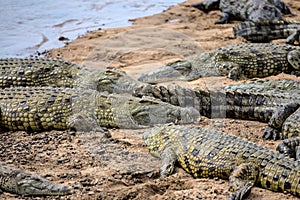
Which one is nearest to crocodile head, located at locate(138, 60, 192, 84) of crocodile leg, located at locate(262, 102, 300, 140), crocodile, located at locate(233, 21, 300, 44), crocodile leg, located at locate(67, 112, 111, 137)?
crocodile leg, located at locate(67, 112, 111, 137)

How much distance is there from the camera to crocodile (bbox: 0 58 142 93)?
6.79m

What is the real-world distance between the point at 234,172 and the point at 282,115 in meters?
1.40

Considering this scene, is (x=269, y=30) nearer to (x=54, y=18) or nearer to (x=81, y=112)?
(x=81, y=112)

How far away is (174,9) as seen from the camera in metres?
12.3

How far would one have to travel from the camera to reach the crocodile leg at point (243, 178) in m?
3.91

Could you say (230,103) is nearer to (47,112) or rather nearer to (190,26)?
(47,112)

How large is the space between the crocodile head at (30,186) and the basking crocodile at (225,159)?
888 mm

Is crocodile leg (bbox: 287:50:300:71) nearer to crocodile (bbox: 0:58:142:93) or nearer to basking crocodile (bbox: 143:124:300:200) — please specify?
crocodile (bbox: 0:58:142:93)

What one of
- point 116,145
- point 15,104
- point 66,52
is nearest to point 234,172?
point 116,145

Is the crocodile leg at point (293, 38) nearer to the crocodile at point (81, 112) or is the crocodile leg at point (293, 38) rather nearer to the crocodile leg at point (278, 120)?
→ the crocodile leg at point (278, 120)

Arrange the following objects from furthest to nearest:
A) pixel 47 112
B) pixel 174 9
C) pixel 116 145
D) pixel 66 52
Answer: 1. pixel 174 9
2. pixel 66 52
3. pixel 47 112
4. pixel 116 145

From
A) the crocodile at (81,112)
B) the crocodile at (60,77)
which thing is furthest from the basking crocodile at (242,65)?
the crocodile at (81,112)

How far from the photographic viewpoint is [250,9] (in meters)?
10.8

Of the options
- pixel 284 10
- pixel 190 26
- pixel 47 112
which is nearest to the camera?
pixel 47 112
